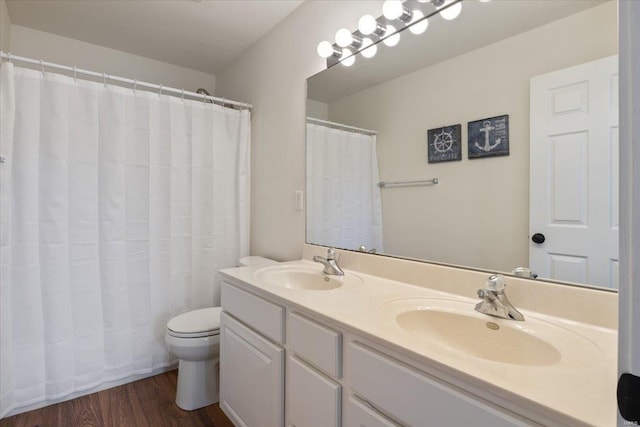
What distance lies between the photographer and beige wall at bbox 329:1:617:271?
40.3 inches

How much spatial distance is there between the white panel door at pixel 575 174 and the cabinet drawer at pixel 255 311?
91cm

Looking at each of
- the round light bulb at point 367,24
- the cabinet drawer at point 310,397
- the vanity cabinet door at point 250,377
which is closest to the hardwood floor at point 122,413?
the vanity cabinet door at point 250,377

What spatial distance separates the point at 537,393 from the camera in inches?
22.6

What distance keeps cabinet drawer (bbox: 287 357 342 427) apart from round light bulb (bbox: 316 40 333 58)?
59.6 inches

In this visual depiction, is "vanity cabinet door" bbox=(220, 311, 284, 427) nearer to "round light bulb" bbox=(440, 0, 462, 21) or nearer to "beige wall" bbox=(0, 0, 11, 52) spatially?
"round light bulb" bbox=(440, 0, 462, 21)

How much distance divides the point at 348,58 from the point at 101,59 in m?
2.01

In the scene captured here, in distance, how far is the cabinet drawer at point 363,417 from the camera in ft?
2.69

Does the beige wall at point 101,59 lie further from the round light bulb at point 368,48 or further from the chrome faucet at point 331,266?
the chrome faucet at point 331,266

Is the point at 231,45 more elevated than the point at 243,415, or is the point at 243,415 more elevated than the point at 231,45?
the point at 231,45

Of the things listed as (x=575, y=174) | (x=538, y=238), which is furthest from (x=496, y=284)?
(x=575, y=174)

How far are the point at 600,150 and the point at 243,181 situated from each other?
2033mm

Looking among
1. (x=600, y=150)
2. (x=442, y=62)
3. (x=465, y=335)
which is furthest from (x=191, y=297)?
(x=600, y=150)

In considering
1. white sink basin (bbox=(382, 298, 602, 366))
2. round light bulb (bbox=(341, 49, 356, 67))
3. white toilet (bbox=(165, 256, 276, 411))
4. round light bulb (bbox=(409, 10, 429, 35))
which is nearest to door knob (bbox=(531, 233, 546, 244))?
white sink basin (bbox=(382, 298, 602, 366))

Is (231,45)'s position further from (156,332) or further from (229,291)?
(156,332)
